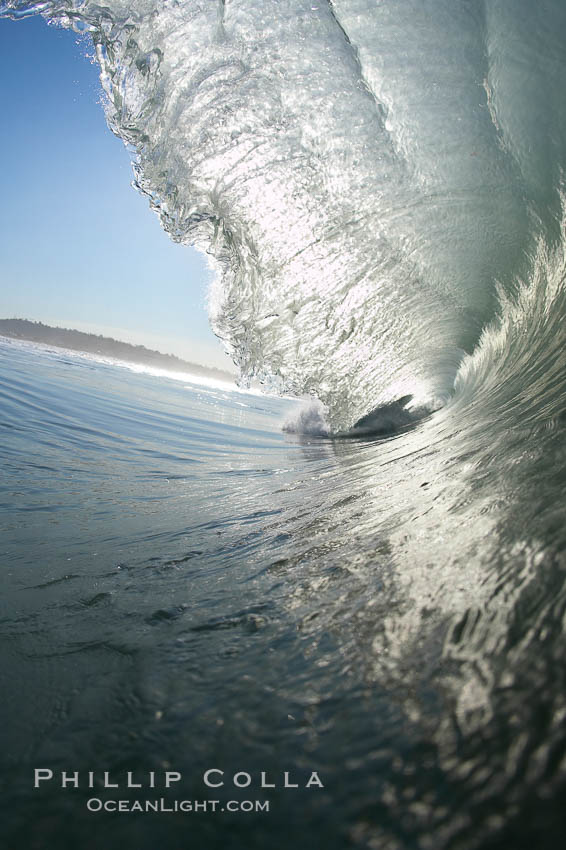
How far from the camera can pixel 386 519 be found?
1786 mm

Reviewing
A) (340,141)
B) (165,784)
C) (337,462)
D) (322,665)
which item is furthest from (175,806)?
(340,141)

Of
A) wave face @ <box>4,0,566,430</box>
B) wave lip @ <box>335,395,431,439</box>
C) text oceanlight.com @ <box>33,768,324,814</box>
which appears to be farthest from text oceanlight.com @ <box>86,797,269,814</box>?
wave lip @ <box>335,395,431,439</box>

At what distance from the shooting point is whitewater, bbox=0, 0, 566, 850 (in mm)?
652

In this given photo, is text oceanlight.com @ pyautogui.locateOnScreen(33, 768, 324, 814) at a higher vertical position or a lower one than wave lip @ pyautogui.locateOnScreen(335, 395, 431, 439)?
lower

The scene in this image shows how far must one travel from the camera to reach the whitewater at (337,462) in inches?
25.7

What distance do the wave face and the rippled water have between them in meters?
4.14

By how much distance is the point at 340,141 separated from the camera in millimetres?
4770

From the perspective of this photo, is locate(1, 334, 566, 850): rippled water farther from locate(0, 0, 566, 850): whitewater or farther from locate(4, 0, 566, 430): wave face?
locate(4, 0, 566, 430): wave face

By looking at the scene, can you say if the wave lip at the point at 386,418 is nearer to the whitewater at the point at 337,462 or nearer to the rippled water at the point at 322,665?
the whitewater at the point at 337,462

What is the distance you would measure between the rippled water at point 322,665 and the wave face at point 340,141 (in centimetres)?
414

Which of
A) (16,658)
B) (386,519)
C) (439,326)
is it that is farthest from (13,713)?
(439,326)

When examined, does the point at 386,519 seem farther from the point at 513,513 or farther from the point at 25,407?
the point at 25,407

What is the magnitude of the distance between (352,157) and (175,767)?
18.6ft

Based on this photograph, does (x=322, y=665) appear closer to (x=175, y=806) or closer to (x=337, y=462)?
(x=175, y=806)
